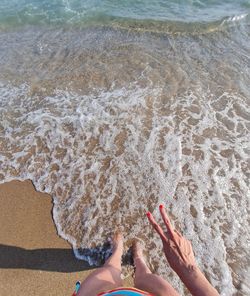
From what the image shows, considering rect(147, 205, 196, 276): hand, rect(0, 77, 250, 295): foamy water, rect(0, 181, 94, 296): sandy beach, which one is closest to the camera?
rect(147, 205, 196, 276): hand

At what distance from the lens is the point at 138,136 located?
518 cm

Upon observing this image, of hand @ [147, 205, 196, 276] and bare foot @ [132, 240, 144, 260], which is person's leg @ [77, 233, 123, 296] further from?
hand @ [147, 205, 196, 276]

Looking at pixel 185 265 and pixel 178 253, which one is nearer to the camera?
pixel 185 265

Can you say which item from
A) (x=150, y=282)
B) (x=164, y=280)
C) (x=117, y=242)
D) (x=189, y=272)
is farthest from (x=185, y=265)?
(x=117, y=242)

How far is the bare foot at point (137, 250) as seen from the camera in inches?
141

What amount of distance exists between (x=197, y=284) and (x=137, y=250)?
104 centimetres

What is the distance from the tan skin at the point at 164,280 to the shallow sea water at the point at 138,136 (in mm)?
495

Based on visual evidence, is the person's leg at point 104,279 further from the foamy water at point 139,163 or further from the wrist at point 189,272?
the wrist at point 189,272

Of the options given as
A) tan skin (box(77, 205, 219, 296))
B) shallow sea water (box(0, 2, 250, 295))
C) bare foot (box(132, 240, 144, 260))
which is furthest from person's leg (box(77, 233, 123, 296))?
shallow sea water (box(0, 2, 250, 295))

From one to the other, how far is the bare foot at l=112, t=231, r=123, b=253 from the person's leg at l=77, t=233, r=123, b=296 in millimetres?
100

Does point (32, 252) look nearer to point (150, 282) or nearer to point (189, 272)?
point (150, 282)

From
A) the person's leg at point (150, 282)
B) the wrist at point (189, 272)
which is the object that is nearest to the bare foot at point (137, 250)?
the person's leg at point (150, 282)

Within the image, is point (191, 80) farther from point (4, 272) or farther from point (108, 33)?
point (4, 272)

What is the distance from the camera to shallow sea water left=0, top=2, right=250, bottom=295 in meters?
3.91
